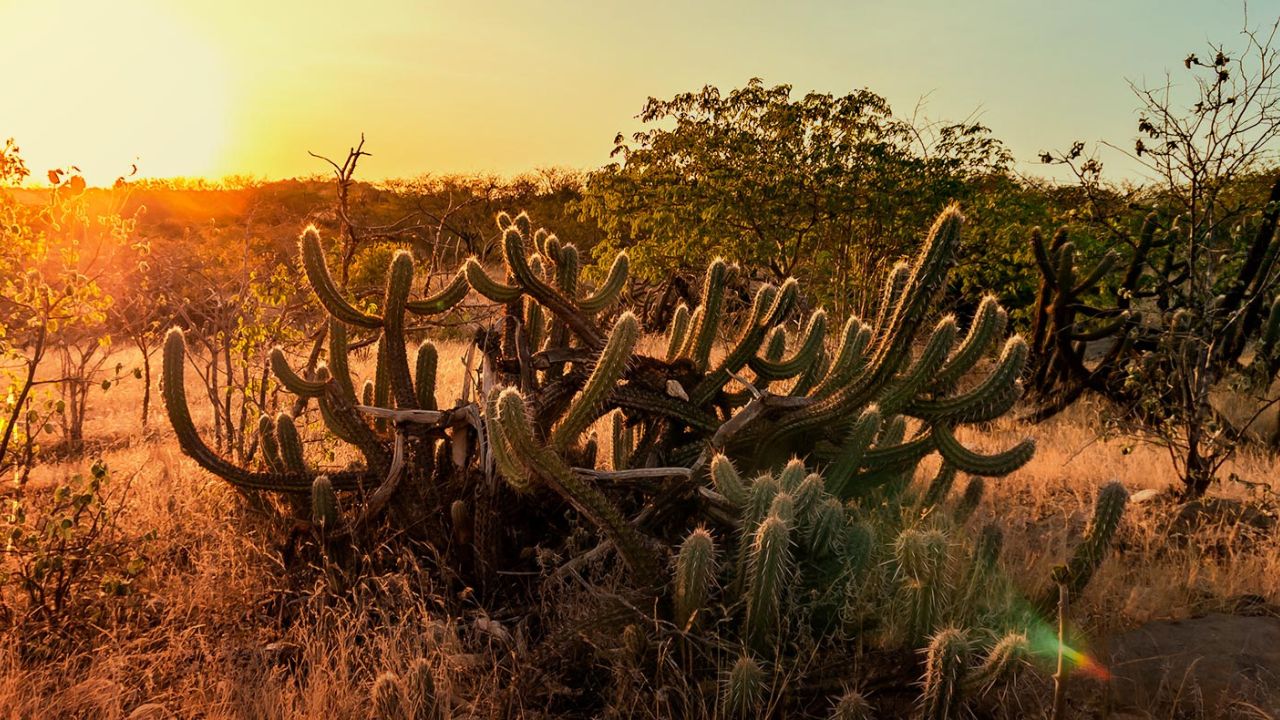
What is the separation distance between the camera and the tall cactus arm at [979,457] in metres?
4.08

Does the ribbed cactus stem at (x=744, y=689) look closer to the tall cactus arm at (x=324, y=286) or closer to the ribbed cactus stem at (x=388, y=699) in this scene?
the ribbed cactus stem at (x=388, y=699)

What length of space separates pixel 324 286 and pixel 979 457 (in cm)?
324

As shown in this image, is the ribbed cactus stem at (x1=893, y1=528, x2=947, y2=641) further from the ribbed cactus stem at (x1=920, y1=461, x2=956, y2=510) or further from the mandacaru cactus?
the ribbed cactus stem at (x1=920, y1=461, x2=956, y2=510)

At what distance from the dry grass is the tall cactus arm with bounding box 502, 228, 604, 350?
1.30 meters

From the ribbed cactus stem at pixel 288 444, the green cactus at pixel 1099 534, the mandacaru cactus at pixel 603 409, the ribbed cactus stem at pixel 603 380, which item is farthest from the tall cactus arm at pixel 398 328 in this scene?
the green cactus at pixel 1099 534

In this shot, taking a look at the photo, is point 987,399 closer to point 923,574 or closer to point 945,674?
point 923,574

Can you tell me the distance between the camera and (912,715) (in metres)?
2.93

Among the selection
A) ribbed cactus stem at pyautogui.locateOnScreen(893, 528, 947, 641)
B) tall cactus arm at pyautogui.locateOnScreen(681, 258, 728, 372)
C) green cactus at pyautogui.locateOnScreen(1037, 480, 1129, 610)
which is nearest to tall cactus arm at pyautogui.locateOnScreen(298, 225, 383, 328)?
tall cactus arm at pyautogui.locateOnScreen(681, 258, 728, 372)

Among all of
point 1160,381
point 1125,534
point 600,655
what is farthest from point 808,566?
point 1160,381

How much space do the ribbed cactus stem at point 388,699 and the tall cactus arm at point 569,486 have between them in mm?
872

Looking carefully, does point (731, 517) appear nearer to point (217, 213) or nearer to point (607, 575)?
point (607, 575)

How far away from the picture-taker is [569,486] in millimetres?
3268

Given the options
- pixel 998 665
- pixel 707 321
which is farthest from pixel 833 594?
pixel 707 321

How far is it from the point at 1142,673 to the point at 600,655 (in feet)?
6.87
